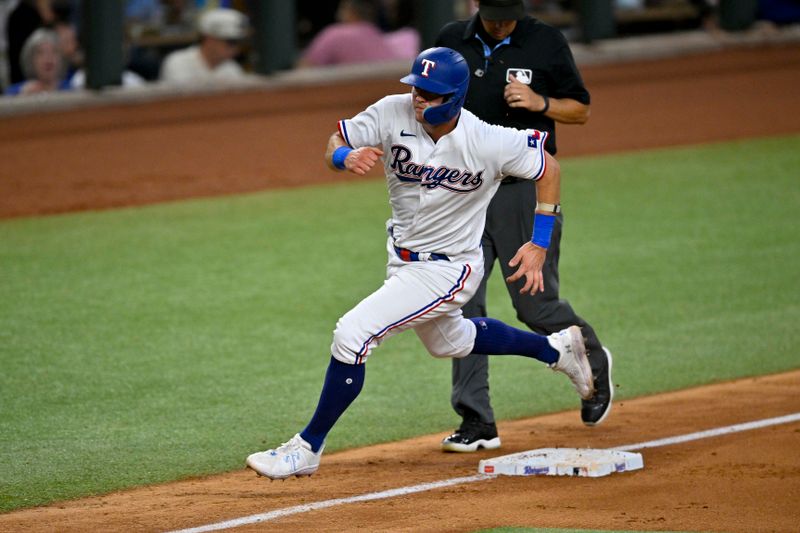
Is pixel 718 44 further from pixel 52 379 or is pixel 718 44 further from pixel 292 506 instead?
pixel 292 506

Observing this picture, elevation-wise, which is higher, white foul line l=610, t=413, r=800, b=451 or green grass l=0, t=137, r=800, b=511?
white foul line l=610, t=413, r=800, b=451

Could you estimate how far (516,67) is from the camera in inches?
225

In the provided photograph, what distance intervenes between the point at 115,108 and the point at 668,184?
497 centimetres

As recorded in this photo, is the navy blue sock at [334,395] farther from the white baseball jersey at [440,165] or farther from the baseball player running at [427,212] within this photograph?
the white baseball jersey at [440,165]

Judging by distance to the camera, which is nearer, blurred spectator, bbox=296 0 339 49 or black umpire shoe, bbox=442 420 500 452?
black umpire shoe, bbox=442 420 500 452

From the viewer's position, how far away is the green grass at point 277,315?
6.02 metres

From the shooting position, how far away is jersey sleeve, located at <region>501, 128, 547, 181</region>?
5062mm

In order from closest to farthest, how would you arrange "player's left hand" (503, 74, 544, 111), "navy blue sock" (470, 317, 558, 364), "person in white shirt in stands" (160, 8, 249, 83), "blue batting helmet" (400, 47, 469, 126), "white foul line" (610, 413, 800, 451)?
"blue batting helmet" (400, 47, 469, 126) → "navy blue sock" (470, 317, 558, 364) → "player's left hand" (503, 74, 544, 111) → "white foul line" (610, 413, 800, 451) → "person in white shirt in stands" (160, 8, 249, 83)

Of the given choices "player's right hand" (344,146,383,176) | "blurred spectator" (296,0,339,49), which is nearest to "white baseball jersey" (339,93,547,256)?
"player's right hand" (344,146,383,176)

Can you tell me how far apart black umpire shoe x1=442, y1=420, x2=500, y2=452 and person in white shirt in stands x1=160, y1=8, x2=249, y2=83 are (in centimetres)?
644

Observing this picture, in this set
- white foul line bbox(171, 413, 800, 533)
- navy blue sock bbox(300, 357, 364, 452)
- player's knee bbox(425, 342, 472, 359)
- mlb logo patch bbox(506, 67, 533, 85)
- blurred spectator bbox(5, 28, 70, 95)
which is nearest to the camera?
white foul line bbox(171, 413, 800, 533)

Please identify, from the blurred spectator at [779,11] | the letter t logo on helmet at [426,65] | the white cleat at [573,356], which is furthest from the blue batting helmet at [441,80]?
the blurred spectator at [779,11]

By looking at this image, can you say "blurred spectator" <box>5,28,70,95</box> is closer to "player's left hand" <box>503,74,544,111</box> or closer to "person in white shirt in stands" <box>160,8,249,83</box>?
"person in white shirt in stands" <box>160,8,249,83</box>

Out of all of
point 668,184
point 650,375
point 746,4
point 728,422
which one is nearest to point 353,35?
point 668,184
